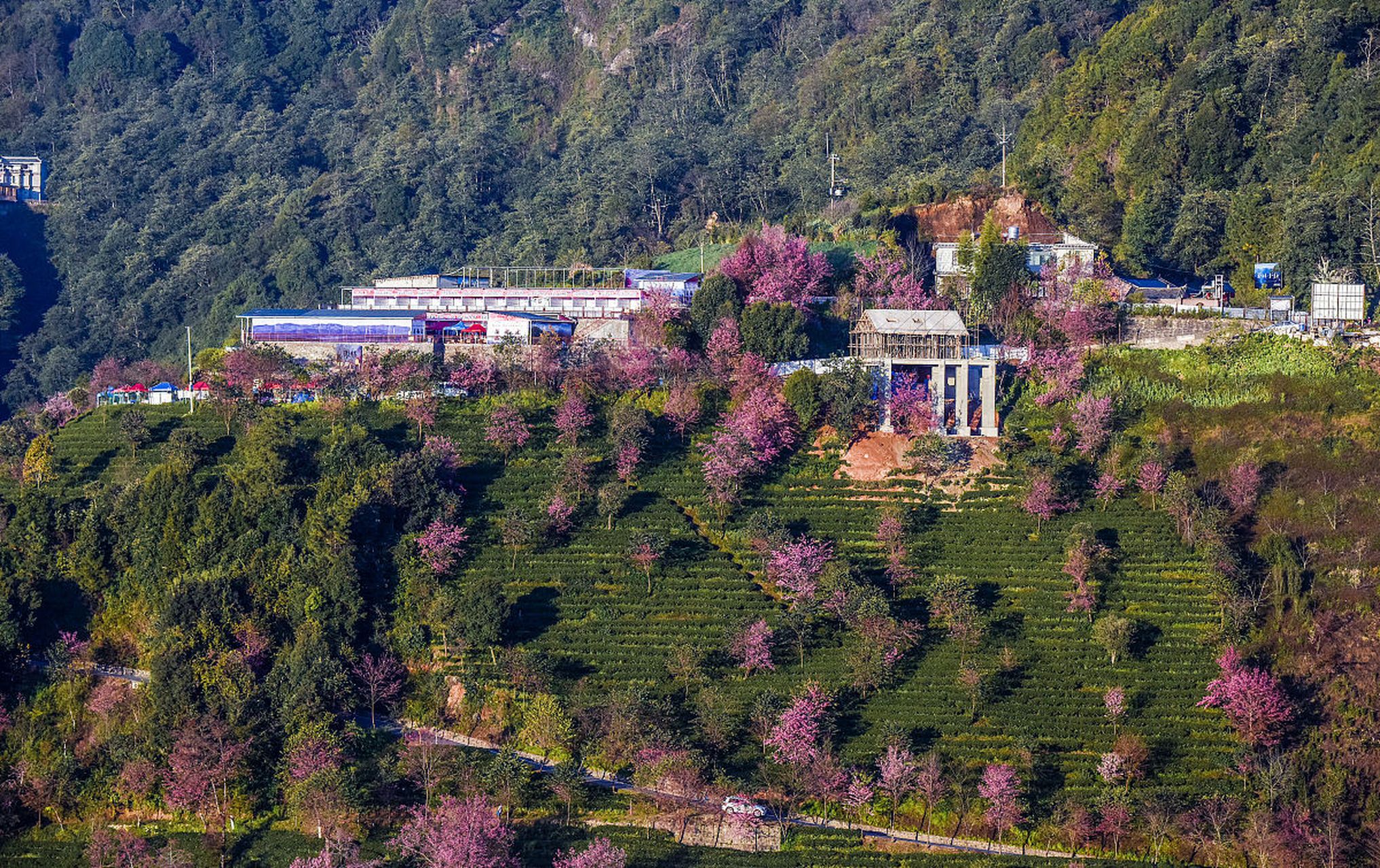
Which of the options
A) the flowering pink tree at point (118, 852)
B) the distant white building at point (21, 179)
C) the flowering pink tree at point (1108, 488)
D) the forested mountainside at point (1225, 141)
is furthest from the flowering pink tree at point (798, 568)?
the distant white building at point (21, 179)

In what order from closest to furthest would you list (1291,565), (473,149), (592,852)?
(592,852)
(1291,565)
(473,149)

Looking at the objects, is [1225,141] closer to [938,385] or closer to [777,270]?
[777,270]

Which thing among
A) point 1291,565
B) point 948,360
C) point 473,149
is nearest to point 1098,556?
point 1291,565

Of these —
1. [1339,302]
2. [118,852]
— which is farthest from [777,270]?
[118,852]

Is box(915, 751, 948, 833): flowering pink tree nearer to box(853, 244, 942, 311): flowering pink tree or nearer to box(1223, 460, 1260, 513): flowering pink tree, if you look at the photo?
box(1223, 460, 1260, 513): flowering pink tree

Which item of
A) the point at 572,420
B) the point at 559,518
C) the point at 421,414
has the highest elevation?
the point at 421,414

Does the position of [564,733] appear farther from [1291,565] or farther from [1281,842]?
[1291,565]

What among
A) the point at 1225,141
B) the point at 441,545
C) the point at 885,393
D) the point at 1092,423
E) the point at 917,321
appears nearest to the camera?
the point at 441,545
